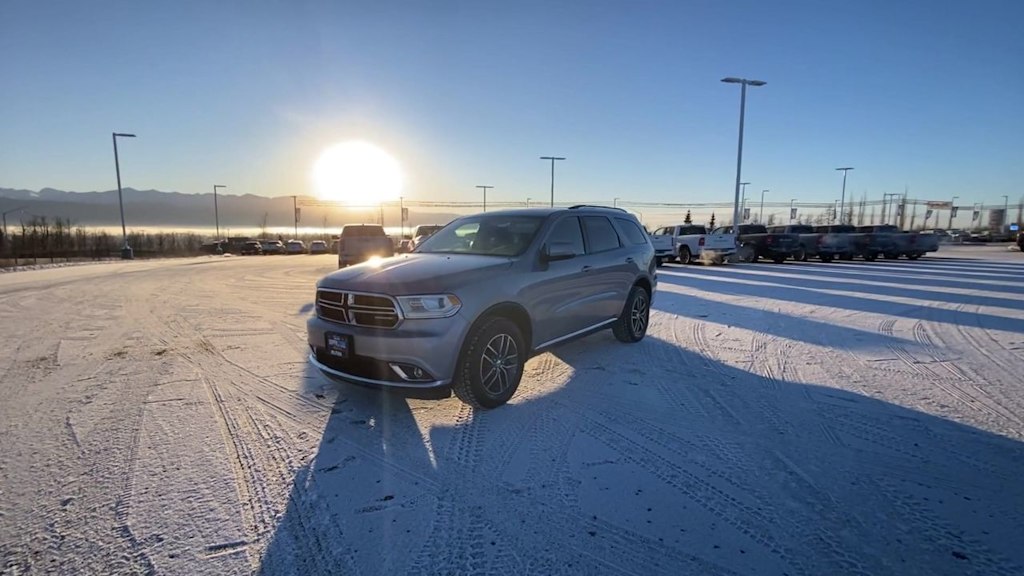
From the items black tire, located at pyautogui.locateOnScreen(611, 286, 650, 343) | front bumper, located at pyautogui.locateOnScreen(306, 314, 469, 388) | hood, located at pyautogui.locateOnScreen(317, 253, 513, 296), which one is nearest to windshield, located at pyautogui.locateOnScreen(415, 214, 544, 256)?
hood, located at pyautogui.locateOnScreen(317, 253, 513, 296)

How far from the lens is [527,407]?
4230 millimetres

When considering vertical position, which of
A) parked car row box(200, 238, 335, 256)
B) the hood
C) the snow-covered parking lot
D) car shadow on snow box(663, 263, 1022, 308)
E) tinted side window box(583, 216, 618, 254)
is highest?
tinted side window box(583, 216, 618, 254)

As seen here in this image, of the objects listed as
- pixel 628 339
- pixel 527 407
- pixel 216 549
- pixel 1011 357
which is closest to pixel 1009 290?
pixel 1011 357

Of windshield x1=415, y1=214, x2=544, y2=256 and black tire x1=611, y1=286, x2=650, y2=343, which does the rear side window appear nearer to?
black tire x1=611, y1=286, x2=650, y2=343

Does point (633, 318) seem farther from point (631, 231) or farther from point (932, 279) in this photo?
point (932, 279)

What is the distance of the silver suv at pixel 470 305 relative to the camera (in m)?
3.69

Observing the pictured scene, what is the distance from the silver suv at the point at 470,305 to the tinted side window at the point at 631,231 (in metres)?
0.88

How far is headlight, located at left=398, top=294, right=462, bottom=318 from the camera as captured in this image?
3.69 metres

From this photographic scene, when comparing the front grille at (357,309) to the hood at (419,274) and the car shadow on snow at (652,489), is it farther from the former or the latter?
the car shadow on snow at (652,489)

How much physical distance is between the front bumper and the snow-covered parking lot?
42 cm

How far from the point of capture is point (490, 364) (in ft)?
13.4

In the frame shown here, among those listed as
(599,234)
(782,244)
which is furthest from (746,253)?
(599,234)

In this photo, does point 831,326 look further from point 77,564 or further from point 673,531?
point 77,564

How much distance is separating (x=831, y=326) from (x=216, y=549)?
8.28m
